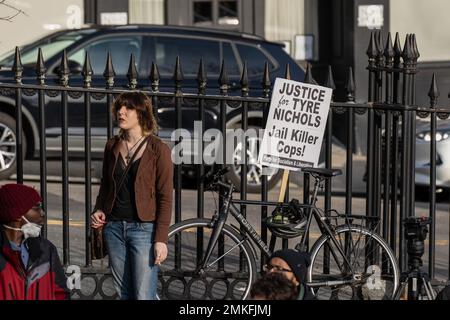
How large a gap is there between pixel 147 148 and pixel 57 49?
8.00 m

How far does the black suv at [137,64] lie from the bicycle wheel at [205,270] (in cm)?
472

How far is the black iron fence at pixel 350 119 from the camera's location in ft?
28.0

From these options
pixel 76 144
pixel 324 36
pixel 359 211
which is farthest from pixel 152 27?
pixel 324 36

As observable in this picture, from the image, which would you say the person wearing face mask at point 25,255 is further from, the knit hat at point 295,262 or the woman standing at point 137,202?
the woman standing at point 137,202

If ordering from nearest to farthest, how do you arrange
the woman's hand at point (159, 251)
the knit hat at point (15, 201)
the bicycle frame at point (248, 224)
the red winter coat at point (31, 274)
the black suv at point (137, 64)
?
the red winter coat at point (31, 274)
the knit hat at point (15, 201)
the woman's hand at point (159, 251)
the bicycle frame at point (248, 224)
the black suv at point (137, 64)

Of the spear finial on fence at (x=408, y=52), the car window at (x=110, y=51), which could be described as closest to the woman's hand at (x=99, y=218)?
the spear finial on fence at (x=408, y=52)

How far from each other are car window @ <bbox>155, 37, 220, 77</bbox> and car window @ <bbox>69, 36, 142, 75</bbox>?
34cm

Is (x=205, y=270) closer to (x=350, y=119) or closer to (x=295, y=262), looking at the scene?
(x=350, y=119)

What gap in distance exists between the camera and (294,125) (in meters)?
8.66

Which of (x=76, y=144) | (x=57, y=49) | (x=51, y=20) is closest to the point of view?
(x=76, y=144)

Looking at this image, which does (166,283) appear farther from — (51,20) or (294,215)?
(51,20)

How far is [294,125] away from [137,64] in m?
6.91

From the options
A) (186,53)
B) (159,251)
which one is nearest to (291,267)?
(159,251)

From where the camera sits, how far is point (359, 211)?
1418 centimetres
